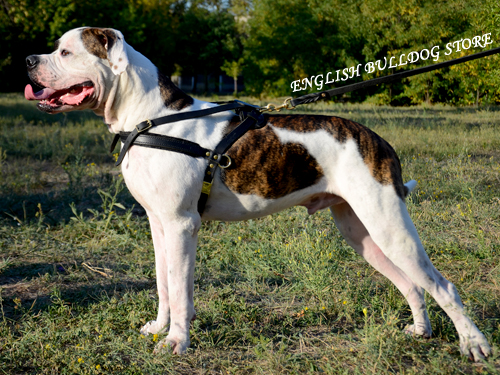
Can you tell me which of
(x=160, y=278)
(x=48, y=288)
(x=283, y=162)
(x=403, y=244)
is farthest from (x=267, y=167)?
(x=48, y=288)

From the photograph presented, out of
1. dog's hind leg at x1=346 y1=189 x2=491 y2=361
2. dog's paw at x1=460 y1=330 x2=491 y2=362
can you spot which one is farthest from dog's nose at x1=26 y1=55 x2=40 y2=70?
dog's paw at x1=460 y1=330 x2=491 y2=362

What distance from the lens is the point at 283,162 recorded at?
2.88 m

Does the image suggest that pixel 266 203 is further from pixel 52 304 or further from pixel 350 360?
pixel 52 304

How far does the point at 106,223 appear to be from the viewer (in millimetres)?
5195

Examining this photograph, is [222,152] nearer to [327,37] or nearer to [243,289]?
[243,289]

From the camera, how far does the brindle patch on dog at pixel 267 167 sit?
2875mm

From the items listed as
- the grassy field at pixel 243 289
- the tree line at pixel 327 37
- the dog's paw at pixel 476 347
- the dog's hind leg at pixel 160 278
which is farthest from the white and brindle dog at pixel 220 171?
the tree line at pixel 327 37

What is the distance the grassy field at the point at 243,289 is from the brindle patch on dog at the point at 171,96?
1.52 meters

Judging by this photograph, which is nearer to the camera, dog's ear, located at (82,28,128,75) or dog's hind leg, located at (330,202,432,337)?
dog's ear, located at (82,28,128,75)

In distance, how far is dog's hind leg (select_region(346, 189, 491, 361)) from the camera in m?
2.79

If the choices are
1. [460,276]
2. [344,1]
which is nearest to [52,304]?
[460,276]

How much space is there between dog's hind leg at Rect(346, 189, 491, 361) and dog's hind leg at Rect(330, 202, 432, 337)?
0.25 metres

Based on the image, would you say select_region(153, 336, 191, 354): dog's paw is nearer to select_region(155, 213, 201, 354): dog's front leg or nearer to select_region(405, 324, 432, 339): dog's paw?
select_region(155, 213, 201, 354): dog's front leg

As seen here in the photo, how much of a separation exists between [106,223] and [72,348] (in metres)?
2.35
